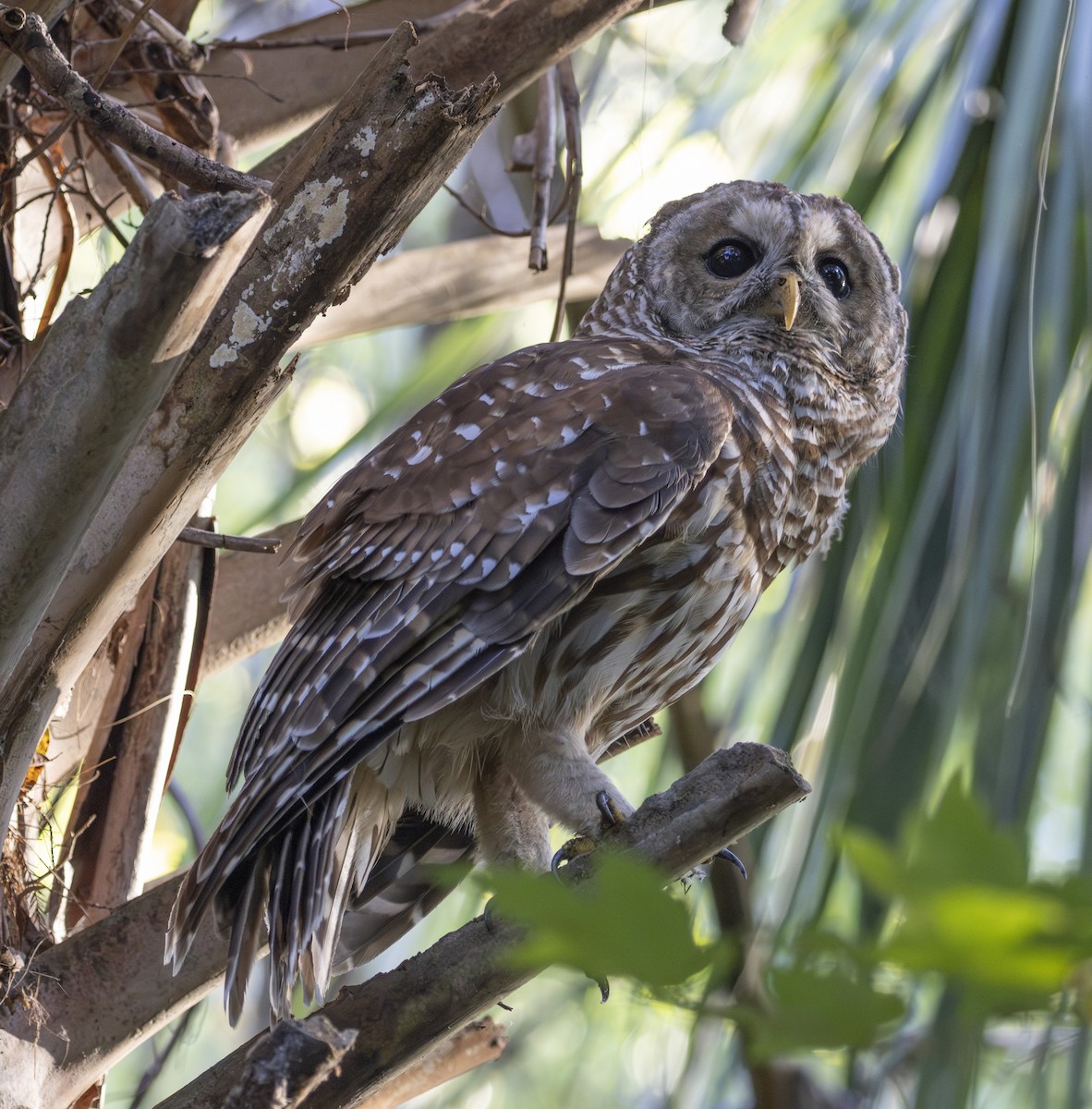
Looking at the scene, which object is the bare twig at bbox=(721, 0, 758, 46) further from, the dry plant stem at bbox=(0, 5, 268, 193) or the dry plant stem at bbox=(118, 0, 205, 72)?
the dry plant stem at bbox=(0, 5, 268, 193)

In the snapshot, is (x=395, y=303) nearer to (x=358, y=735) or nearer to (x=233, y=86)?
(x=233, y=86)

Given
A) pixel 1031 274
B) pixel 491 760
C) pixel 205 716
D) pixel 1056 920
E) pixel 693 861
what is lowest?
pixel 1056 920

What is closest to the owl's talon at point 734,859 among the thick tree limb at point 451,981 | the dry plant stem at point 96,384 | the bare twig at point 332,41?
the thick tree limb at point 451,981

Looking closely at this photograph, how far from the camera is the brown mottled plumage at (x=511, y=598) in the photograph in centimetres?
182

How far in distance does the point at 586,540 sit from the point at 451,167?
59cm

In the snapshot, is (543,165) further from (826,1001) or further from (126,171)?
(826,1001)

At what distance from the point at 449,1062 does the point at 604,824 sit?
54 centimetres

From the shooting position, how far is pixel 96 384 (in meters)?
1.09

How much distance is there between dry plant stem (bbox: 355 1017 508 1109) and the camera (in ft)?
6.82

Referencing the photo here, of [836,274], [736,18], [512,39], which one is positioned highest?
[736,18]

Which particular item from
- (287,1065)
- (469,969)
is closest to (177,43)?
(469,969)

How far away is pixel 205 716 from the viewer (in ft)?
23.0

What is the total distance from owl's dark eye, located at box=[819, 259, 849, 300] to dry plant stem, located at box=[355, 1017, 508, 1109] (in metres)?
1.50

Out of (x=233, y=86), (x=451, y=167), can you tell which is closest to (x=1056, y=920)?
(x=451, y=167)
